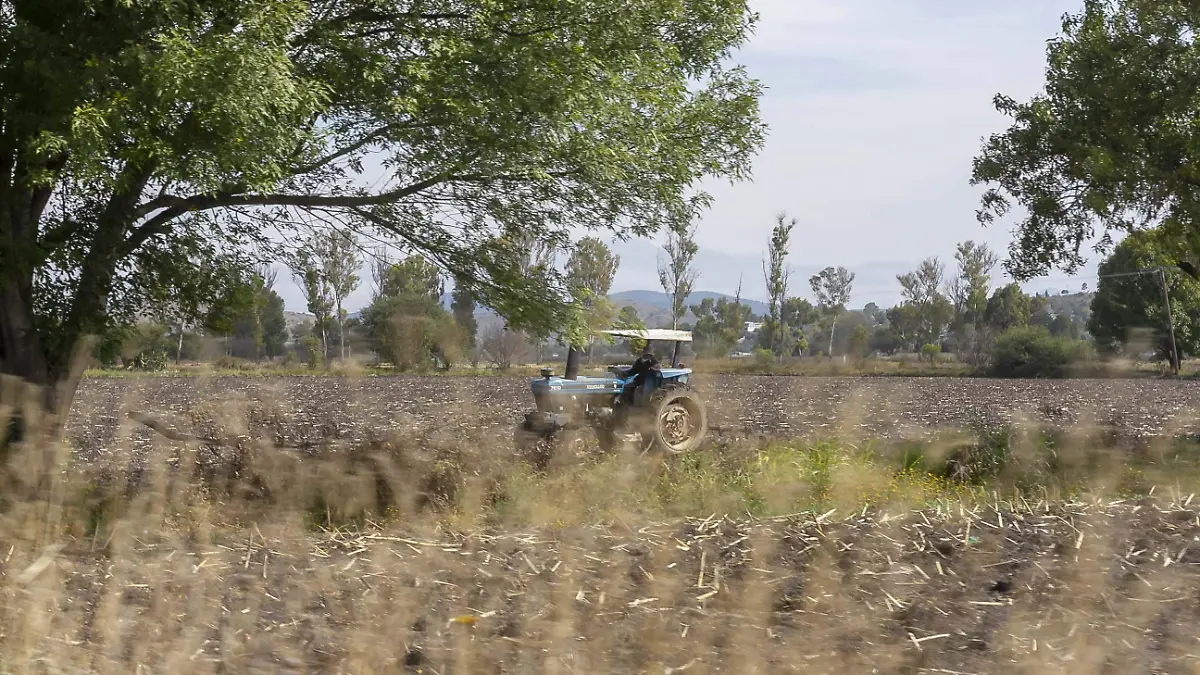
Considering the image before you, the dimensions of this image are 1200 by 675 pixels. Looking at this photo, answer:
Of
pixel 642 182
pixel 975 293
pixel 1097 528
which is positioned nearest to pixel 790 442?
pixel 642 182

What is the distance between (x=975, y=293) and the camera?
83.9 meters

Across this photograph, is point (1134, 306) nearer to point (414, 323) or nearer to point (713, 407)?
point (713, 407)

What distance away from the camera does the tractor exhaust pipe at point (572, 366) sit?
14.9 m

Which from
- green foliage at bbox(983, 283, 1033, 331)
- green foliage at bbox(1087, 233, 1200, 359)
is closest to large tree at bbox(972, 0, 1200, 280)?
green foliage at bbox(1087, 233, 1200, 359)

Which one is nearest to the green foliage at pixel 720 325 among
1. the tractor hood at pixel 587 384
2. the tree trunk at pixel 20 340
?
the tractor hood at pixel 587 384

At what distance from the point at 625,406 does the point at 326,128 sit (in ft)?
21.3

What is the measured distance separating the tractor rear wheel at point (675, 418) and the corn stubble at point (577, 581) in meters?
5.73

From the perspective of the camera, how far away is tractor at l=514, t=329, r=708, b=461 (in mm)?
13828

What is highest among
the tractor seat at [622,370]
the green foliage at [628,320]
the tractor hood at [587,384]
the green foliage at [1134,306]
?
the green foliage at [1134,306]

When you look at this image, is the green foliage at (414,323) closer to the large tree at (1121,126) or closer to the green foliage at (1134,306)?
the large tree at (1121,126)

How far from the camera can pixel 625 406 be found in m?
14.8

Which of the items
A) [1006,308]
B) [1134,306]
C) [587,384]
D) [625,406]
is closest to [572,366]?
[587,384]

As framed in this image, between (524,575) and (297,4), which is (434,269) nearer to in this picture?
(297,4)

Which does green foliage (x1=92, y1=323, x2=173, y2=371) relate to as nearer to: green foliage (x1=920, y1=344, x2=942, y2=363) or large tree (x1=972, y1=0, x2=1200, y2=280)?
large tree (x1=972, y1=0, x2=1200, y2=280)
